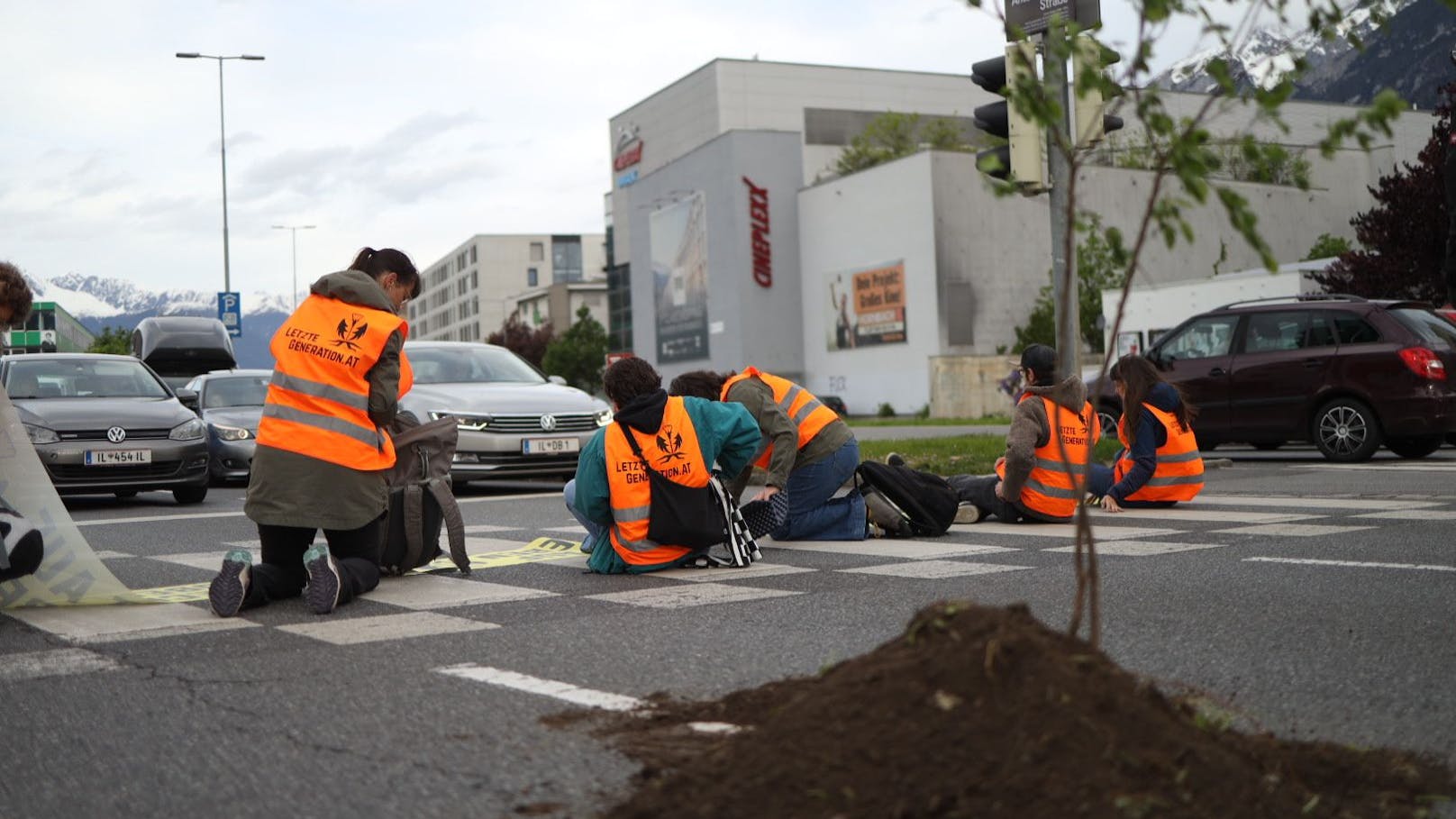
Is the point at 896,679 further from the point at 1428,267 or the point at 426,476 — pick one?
the point at 1428,267

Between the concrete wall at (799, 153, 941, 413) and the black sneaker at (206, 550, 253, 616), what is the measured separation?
171ft

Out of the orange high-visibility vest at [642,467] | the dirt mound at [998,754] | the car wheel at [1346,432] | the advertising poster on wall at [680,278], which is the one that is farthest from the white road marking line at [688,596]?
the advertising poster on wall at [680,278]

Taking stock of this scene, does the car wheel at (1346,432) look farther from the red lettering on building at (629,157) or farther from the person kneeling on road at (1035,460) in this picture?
the red lettering on building at (629,157)

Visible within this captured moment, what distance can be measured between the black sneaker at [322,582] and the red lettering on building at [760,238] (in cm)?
6163

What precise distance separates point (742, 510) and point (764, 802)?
574 centimetres

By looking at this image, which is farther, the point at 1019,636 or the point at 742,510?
the point at 742,510

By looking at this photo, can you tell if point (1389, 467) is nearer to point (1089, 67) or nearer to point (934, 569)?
point (934, 569)

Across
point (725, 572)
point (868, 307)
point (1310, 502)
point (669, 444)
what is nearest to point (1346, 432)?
point (1310, 502)

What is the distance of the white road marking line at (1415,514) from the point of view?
9.12 m

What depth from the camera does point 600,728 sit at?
380 centimetres

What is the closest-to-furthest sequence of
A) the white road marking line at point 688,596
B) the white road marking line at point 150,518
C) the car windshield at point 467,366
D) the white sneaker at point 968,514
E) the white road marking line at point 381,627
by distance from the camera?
the white road marking line at point 381,627 < the white road marking line at point 688,596 < the white sneaker at point 968,514 < the white road marking line at point 150,518 < the car windshield at point 467,366

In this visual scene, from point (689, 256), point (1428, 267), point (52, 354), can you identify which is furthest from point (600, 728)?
point (689, 256)

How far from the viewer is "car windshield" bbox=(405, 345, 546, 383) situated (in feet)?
51.2

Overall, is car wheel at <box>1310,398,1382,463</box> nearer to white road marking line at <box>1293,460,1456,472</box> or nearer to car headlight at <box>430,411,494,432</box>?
white road marking line at <box>1293,460,1456,472</box>
